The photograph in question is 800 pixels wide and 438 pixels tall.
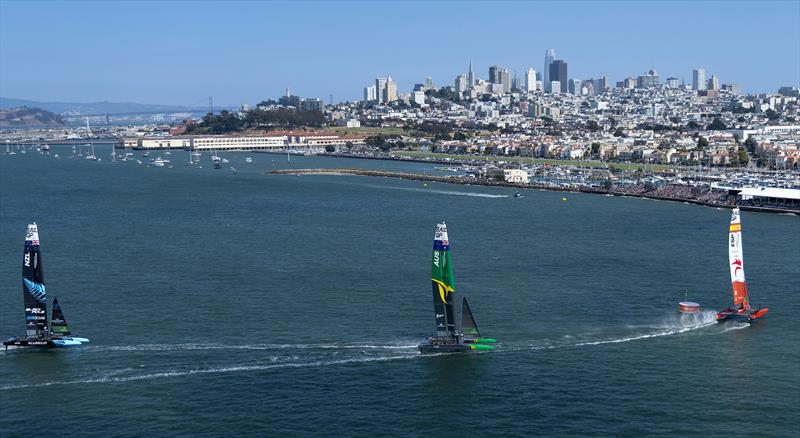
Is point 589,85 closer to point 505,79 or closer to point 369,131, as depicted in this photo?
point 505,79

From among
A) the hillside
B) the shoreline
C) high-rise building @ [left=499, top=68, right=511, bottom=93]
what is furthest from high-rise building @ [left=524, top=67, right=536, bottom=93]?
the shoreline

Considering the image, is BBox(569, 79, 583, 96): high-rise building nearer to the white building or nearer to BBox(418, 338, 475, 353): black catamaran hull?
the white building

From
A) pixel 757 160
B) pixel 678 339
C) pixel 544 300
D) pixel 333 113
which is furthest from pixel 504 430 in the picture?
pixel 333 113

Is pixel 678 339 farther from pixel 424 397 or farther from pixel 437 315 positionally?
pixel 424 397

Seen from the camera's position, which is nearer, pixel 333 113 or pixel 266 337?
pixel 266 337

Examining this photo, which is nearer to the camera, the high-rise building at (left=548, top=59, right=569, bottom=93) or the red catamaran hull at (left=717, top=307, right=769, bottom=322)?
the red catamaran hull at (left=717, top=307, right=769, bottom=322)

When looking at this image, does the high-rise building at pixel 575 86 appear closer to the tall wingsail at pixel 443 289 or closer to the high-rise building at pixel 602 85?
the high-rise building at pixel 602 85
